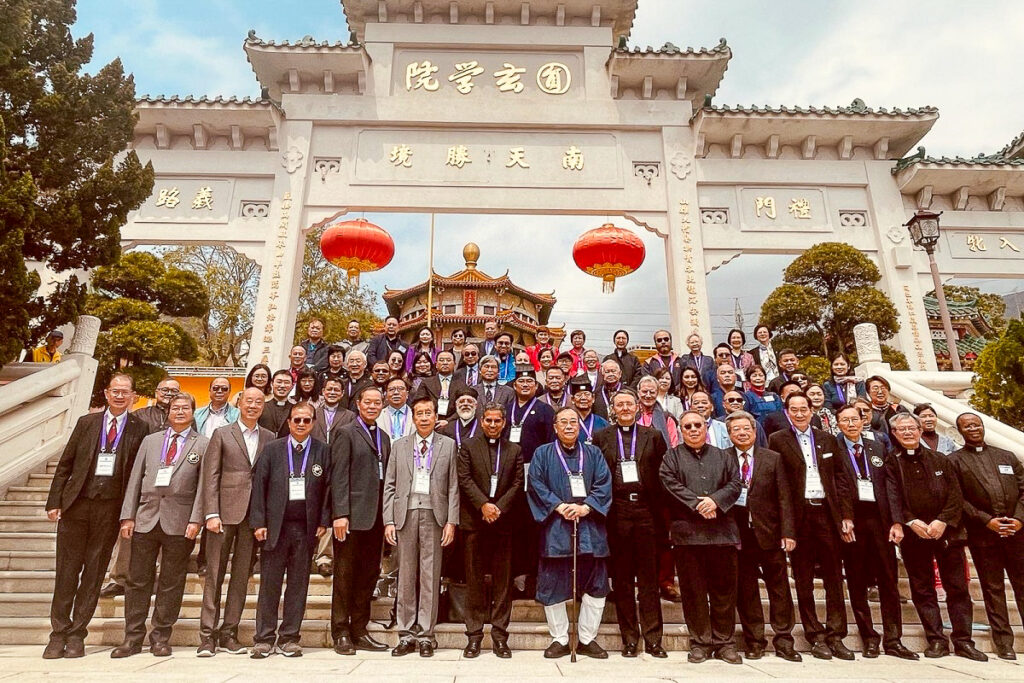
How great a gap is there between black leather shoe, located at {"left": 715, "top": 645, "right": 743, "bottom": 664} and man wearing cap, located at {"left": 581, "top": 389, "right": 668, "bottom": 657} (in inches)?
12.6

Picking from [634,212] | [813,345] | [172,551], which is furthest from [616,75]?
[172,551]

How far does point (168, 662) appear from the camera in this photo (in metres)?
3.05

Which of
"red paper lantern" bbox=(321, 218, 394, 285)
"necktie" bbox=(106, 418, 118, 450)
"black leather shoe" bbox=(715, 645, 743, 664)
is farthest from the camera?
"red paper lantern" bbox=(321, 218, 394, 285)

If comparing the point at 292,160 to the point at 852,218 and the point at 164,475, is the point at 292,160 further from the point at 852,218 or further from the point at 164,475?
the point at 852,218

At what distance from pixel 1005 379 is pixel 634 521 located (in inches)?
188

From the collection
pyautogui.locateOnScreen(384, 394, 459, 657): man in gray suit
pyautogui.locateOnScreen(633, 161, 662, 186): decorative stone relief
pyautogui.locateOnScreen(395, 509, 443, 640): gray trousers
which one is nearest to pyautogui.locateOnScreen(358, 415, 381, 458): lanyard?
pyautogui.locateOnScreen(384, 394, 459, 657): man in gray suit

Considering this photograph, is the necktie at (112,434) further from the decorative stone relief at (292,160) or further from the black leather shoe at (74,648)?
the decorative stone relief at (292,160)

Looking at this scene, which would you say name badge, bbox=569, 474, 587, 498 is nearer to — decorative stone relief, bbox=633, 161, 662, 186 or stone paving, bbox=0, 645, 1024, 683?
stone paving, bbox=0, 645, 1024, 683

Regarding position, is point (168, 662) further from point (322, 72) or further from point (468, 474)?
point (322, 72)

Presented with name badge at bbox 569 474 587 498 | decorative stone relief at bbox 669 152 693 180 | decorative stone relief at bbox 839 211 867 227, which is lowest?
name badge at bbox 569 474 587 498

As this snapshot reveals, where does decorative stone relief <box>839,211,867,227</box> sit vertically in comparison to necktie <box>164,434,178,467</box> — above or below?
above

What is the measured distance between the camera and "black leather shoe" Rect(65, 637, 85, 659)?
3.20 metres

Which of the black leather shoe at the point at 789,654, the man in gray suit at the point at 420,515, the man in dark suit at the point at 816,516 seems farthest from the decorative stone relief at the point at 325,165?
the black leather shoe at the point at 789,654

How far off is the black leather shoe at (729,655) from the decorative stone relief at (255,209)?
894cm
